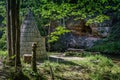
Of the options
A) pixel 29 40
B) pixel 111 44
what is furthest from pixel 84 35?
pixel 29 40

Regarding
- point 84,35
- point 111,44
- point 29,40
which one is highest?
point 29,40

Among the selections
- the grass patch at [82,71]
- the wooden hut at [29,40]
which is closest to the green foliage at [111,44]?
the grass patch at [82,71]

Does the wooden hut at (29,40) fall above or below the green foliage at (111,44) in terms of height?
above

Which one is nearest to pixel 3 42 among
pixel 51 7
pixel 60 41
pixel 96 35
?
pixel 60 41

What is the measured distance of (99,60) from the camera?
12.4 m

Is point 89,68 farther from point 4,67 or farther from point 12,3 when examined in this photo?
point 12,3

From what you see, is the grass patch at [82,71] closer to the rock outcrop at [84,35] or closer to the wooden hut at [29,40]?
the wooden hut at [29,40]

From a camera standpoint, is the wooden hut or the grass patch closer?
the grass patch

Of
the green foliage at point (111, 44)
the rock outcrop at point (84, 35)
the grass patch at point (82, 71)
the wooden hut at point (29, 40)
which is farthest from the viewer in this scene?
the rock outcrop at point (84, 35)

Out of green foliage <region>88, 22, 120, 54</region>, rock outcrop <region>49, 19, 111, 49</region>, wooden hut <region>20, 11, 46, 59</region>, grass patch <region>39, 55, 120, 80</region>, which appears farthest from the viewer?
rock outcrop <region>49, 19, 111, 49</region>

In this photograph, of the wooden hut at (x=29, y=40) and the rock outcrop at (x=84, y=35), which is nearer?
the wooden hut at (x=29, y=40)

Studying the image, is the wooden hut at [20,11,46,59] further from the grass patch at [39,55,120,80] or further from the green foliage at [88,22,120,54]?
the green foliage at [88,22,120,54]

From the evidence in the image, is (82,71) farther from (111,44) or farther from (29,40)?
(111,44)

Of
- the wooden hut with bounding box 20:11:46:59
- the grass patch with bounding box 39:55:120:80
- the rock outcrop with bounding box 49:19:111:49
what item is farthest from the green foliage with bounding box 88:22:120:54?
the wooden hut with bounding box 20:11:46:59
